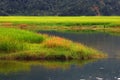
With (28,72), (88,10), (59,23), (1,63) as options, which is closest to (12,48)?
(1,63)

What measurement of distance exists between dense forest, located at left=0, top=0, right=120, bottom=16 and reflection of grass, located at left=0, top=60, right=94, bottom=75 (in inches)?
4731

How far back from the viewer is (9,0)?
522ft

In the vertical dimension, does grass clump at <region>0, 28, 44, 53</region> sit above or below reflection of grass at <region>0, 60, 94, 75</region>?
above

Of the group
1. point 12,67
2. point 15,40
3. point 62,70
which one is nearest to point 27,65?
point 12,67

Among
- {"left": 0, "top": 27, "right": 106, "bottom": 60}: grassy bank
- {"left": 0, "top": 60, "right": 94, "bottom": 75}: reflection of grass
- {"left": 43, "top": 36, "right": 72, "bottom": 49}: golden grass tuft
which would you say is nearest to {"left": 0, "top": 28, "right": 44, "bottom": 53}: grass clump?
{"left": 0, "top": 27, "right": 106, "bottom": 60}: grassy bank

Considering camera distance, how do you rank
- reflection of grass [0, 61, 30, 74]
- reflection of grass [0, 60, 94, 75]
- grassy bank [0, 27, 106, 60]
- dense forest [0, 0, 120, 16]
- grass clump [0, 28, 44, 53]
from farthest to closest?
dense forest [0, 0, 120, 16], grass clump [0, 28, 44, 53], grassy bank [0, 27, 106, 60], reflection of grass [0, 60, 94, 75], reflection of grass [0, 61, 30, 74]

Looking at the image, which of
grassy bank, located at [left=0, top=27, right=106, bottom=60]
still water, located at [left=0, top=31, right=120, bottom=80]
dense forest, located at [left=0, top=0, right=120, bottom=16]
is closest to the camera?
still water, located at [left=0, top=31, right=120, bottom=80]

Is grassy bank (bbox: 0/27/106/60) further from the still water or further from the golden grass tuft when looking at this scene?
the still water

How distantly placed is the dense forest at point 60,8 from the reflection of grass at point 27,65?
4731 inches

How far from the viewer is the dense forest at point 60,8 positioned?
158 metres

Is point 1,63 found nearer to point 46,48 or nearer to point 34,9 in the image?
point 46,48

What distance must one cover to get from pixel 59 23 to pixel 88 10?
6378 cm

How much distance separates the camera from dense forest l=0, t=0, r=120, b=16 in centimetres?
15838

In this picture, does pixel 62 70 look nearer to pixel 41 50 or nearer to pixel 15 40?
pixel 41 50
